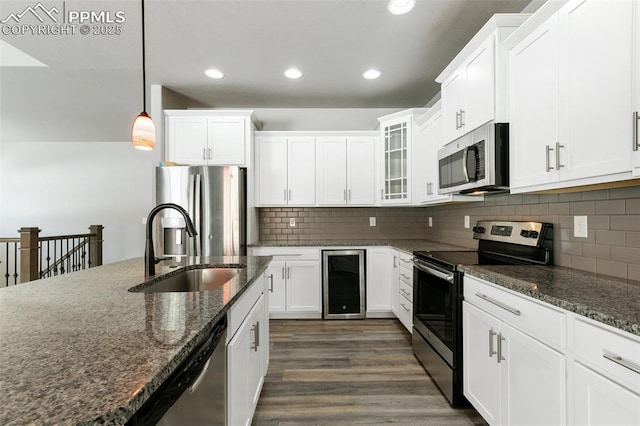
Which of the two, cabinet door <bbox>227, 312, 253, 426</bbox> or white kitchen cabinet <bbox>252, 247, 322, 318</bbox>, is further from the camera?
white kitchen cabinet <bbox>252, 247, 322, 318</bbox>

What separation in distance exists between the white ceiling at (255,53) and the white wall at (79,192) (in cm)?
179

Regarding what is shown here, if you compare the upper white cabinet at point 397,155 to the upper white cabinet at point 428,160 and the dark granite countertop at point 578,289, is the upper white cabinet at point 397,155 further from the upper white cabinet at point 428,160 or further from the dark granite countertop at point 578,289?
the dark granite countertop at point 578,289

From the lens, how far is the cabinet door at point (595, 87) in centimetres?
113

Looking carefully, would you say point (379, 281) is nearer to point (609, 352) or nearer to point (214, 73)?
point (609, 352)

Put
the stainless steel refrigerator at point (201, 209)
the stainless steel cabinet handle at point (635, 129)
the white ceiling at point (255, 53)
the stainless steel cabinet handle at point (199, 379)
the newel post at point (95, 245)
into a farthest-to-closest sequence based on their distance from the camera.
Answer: the newel post at point (95, 245)
the stainless steel refrigerator at point (201, 209)
the white ceiling at point (255, 53)
the stainless steel cabinet handle at point (635, 129)
the stainless steel cabinet handle at point (199, 379)

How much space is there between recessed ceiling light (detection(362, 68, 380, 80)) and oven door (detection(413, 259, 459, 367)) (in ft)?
6.40

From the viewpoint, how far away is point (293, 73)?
309 cm

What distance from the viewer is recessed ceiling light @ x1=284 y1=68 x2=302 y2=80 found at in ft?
9.95

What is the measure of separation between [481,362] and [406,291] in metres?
1.30

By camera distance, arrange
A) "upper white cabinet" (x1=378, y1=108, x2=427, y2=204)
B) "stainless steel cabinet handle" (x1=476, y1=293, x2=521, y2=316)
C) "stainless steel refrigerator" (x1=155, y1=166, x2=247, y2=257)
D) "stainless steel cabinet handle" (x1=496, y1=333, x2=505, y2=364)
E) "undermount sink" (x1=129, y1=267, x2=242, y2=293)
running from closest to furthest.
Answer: "stainless steel cabinet handle" (x1=476, y1=293, x2=521, y2=316) → "stainless steel cabinet handle" (x1=496, y1=333, x2=505, y2=364) → "undermount sink" (x1=129, y1=267, x2=242, y2=293) → "stainless steel refrigerator" (x1=155, y1=166, x2=247, y2=257) → "upper white cabinet" (x1=378, y1=108, x2=427, y2=204)

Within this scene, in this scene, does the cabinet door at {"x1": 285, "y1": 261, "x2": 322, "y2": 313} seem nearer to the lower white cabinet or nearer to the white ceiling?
the lower white cabinet

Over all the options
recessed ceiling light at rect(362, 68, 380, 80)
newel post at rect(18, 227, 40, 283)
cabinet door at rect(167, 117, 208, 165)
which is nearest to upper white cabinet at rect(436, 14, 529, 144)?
recessed ceiling light at rect(362, 68, 380, 80)

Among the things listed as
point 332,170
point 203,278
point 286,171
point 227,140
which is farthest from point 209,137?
point 203,278

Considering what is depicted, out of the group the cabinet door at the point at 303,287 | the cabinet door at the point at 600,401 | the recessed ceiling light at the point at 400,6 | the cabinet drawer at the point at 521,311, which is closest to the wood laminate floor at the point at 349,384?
the cabinet door at the point at 303,287
